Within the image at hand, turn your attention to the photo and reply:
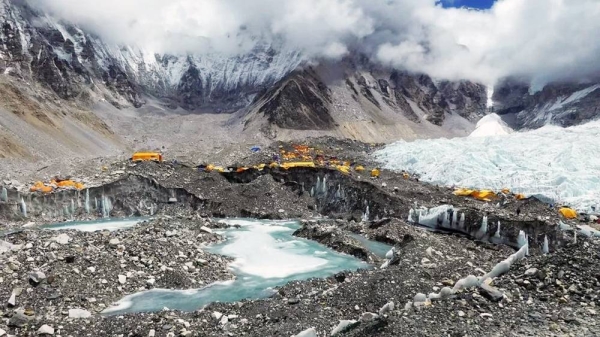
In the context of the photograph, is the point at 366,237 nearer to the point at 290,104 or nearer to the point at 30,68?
the point at 290,104

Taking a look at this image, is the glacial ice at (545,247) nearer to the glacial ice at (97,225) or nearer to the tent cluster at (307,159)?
the tent cluster at (307,159)

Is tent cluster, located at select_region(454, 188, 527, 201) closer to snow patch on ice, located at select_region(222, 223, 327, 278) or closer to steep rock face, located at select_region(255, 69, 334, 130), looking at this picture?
snow patch on ice, located at select_region(222, 223, 327, 278)

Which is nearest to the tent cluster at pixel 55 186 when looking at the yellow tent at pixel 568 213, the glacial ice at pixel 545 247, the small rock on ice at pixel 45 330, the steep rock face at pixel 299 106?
the small rock on ice at pixel 45 330

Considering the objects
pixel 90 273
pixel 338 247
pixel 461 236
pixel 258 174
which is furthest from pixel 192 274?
pixel 258 174

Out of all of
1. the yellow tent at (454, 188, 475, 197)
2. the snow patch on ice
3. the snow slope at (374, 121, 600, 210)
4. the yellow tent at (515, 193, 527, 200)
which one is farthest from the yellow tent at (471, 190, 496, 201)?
the snow patch on ice

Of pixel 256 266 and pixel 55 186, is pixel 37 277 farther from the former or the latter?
pixel 55 186

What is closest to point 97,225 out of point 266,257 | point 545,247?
point 266,257
